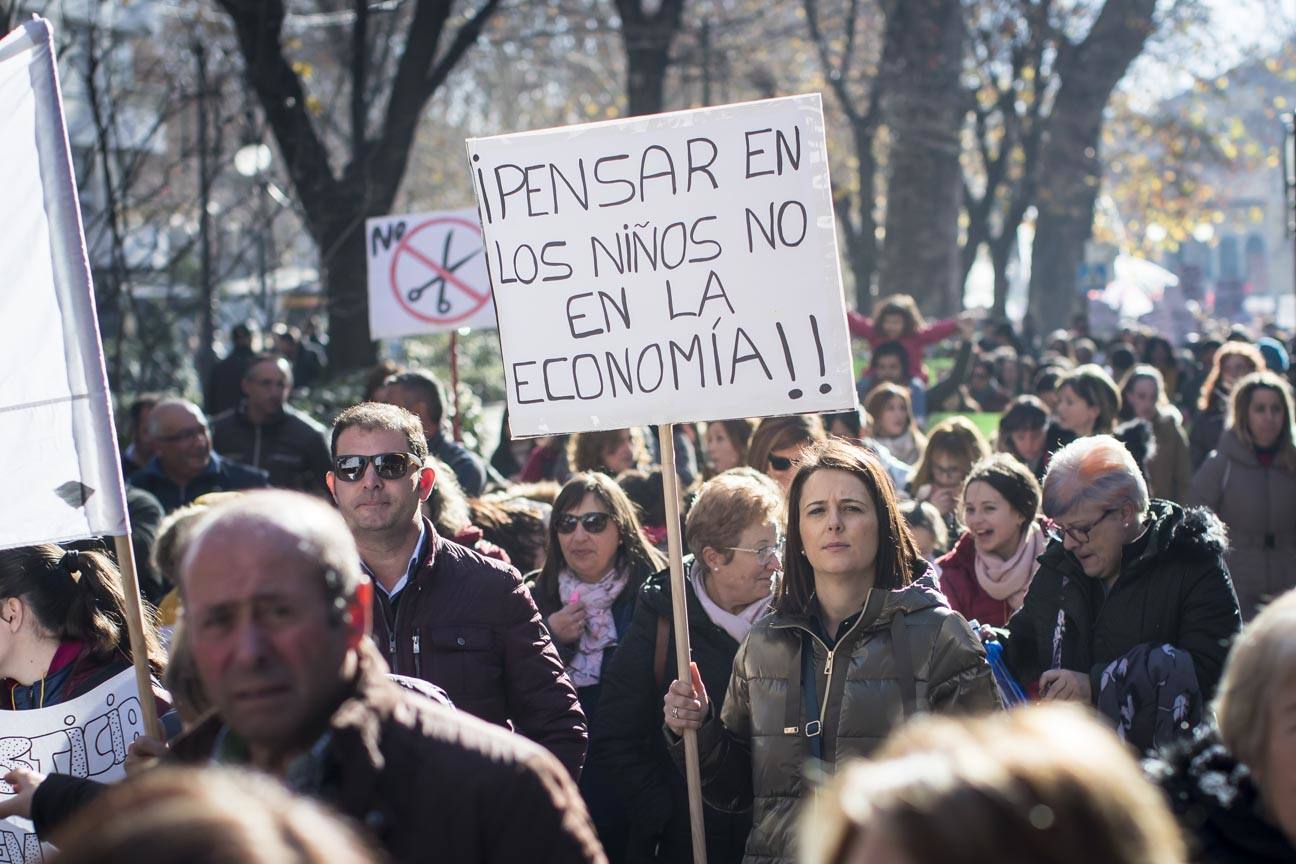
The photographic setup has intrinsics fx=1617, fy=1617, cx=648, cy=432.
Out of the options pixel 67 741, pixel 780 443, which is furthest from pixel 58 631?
pixel 780 443

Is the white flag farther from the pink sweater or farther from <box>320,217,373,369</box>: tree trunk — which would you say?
<box>320,217,373,369</box>: tree trunk

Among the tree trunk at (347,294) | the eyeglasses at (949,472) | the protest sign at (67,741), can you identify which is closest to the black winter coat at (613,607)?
the protest sign at (67,741)

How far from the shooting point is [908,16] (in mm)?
23609

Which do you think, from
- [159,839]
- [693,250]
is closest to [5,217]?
[693,250]

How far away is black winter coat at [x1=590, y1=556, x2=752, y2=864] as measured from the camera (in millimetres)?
4875

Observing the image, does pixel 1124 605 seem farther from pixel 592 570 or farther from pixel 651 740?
pixel 592 570

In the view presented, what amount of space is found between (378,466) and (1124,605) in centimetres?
223

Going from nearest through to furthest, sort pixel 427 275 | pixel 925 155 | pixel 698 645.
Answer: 1. pixel 698 645
2. pixel 427 275
3. pixel 925 155

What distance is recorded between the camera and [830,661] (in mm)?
4094

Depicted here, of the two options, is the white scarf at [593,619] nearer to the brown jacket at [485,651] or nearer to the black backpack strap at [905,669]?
the brown jacket at [485,651]

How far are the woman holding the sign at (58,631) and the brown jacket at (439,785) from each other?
182cm

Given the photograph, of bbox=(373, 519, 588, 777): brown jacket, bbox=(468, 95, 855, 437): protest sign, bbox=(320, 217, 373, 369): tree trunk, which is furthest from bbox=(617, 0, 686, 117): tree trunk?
bbox=(373, 519, 588, 777): brown jacket

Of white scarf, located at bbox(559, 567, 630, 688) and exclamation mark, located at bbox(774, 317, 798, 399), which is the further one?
white scarf, located at bbox(559, 567, 630, 688)

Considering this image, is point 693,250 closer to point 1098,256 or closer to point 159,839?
point 159,839
